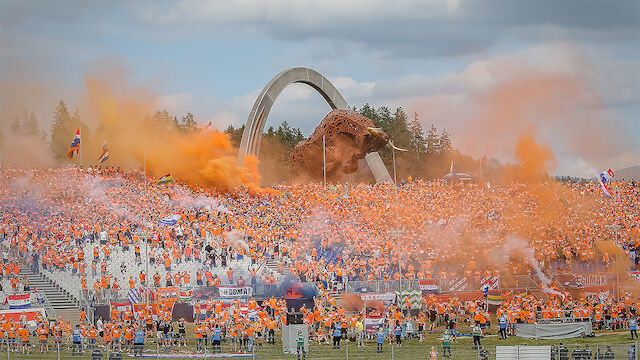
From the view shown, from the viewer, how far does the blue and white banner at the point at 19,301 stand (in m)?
33.8

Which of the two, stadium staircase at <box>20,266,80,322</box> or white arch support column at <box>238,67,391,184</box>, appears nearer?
stadium staircase at <box>20,266,80,322</box>

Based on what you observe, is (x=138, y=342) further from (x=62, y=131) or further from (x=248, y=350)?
(x=62, y=131)

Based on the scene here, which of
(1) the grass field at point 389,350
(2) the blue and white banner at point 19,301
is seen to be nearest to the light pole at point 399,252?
(1) the grass field at point 389,350

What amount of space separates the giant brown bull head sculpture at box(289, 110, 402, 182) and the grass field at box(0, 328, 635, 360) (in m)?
27.2

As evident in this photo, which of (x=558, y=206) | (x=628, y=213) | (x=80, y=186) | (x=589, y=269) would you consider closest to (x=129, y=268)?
(x=80, y=186)

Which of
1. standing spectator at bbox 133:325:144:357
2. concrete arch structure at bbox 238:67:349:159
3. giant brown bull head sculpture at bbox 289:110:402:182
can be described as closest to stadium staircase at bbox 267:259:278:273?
standing spectator at bbox 133:325:144:357

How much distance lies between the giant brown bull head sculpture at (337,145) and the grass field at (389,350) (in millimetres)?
27228

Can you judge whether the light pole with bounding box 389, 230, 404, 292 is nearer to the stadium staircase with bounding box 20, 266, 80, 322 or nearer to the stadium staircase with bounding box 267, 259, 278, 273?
the stadium staircase with bounding box 267, 259, 278, 273

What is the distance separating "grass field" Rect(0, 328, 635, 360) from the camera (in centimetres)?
2831

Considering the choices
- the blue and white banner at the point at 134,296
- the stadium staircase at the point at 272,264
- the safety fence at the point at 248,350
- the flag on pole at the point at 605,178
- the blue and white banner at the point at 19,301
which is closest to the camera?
the safety fence at the point at 248,350

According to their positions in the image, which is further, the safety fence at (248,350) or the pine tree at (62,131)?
the pine tree at (62,131)

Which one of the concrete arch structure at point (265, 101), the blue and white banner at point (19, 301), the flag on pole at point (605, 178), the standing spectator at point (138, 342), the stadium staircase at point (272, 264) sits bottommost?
the standing spectator at point (138, 342)

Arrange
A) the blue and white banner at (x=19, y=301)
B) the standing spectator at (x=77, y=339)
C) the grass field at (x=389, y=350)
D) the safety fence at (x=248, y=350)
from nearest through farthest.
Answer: the safety fence at (x=248, y=350) < the grass field at (x=389, y=350) < the standing spectator at (x=77, y=339) < the blue and white banner at (x=19, y=301)

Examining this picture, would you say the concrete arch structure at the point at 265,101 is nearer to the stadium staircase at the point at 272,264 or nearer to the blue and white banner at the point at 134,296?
the stadium staircase at the point at 272,264
